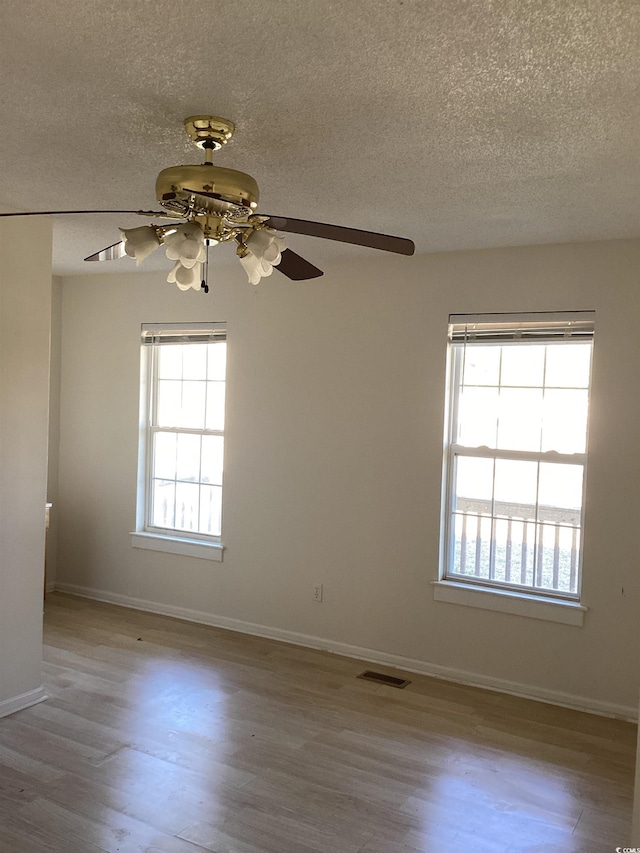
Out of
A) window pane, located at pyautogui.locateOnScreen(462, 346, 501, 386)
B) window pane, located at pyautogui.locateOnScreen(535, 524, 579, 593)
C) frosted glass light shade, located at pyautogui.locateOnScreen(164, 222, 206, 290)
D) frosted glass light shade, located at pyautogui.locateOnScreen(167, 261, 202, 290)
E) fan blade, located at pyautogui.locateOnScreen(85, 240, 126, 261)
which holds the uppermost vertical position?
fan blade, located at pyautogui.locateOnScreen(85, 240, 126, 261)

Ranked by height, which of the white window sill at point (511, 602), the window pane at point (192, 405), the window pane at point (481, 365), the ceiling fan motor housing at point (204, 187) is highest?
the ceiling fan motor housing at point (204, 187)

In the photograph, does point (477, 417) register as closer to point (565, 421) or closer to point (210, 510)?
point (565, 421)

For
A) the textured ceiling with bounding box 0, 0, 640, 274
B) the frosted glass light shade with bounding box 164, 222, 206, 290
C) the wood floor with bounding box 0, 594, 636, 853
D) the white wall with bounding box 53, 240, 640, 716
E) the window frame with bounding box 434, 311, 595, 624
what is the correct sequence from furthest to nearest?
the window frame with bounding box 434, 311, 595, 624
the white wall with bounding box 53, 240, 640, 716
the wood floor with bounding box 0, 594, 636, 853
the frosted glass light shade with bounding box 164, 222, 206, 290
the textured ceiling with bounding box 0, 0, 640, 274

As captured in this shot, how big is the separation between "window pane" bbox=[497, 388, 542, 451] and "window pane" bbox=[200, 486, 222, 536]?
83.2 inches

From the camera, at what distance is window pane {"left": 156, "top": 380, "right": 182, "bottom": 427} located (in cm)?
554

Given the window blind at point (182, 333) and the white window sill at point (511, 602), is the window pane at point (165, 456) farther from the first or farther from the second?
the white window sill at point (511, 602)

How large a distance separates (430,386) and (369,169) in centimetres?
179

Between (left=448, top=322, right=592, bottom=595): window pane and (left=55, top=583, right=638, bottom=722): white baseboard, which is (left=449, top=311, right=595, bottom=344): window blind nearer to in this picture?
(left=448, top=322, right=592, bottom=595): window pane

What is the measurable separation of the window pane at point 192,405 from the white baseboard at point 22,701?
2.18 m

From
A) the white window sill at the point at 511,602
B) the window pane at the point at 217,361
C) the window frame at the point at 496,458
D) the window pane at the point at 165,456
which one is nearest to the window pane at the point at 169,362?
the window pane at the point at 217,361

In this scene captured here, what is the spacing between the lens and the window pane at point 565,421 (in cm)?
410

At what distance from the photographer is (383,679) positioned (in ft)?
14.1

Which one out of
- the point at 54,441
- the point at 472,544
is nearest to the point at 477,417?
the point at 472,544

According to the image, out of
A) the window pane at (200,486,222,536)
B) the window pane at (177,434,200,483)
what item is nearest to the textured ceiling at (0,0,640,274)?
the window pane at (177,434,200,483)
